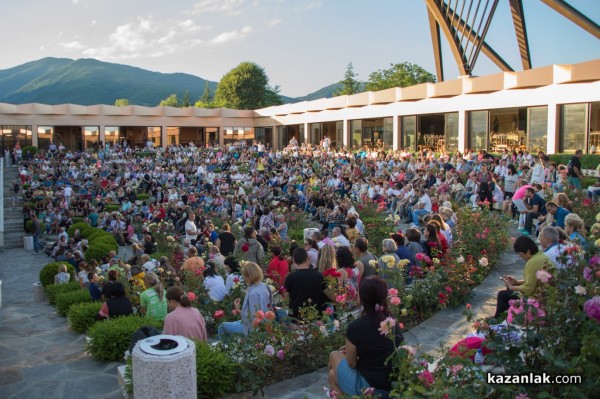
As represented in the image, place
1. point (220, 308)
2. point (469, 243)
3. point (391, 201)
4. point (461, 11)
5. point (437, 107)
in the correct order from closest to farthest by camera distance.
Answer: point (220, 308) < point (469, 243) < point (391, 201) < point (437, 107) < point (461, 11)

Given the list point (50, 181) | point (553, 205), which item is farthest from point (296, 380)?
point (50, 181)

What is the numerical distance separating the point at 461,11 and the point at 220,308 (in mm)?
27791

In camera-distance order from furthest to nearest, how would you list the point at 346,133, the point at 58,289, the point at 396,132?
1. the point at 346,133
2. the point at 396,132
3. the point at 58,289

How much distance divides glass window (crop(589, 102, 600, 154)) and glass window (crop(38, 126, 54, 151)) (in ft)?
122

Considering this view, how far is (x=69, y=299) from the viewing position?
32.2 feet

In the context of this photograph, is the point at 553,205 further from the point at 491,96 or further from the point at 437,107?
the point at 437,107

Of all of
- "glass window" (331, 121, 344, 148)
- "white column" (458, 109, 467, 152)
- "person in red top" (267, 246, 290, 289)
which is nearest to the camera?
"person in red top" (267, 246, 290, 289)

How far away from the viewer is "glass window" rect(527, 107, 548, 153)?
21.2m

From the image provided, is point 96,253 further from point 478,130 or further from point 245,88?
point 245,88

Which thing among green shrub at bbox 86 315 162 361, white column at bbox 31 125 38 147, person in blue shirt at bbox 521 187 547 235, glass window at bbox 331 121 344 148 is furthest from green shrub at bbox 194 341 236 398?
white column at bbox 31 125 38 147

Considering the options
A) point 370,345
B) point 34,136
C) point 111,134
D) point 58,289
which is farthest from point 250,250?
point 111,134

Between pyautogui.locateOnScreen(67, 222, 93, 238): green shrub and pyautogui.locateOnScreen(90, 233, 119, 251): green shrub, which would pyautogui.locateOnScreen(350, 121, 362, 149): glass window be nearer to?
pyautogui.locateOnScreen(67, 222, 93, 238): green shrub

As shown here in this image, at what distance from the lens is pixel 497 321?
3.50 metres

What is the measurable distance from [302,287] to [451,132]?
2210 cm
